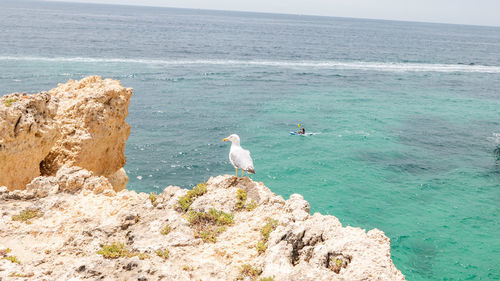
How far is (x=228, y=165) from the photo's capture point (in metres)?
31.1

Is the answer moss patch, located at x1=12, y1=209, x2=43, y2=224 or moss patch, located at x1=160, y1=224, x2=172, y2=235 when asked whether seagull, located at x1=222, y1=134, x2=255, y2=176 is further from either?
moss patch, located at x1=12, y1=209, x2=43, y2=224

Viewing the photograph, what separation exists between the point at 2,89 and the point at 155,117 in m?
19.6

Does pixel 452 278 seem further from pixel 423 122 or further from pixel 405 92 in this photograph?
pixel 405 92

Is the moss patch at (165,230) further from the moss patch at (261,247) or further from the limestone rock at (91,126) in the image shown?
the limestone rock at (91,126)

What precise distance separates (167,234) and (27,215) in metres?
4.30

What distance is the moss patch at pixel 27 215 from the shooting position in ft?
32.9

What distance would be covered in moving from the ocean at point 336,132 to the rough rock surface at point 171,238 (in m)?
13.3

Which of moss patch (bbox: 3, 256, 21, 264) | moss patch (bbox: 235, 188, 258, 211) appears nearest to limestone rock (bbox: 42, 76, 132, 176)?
moss patch (bbox: 3, 256, 21, 264)

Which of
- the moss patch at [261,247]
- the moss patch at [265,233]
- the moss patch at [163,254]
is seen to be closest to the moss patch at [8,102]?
the moss patch at [163,254]

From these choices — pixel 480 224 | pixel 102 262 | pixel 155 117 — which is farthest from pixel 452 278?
pixel 155 117

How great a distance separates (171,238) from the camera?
8.83 m

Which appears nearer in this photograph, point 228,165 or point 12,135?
point 12,135

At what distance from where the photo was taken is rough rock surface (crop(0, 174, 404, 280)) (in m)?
7.46

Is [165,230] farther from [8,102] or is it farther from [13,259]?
[8,102]
